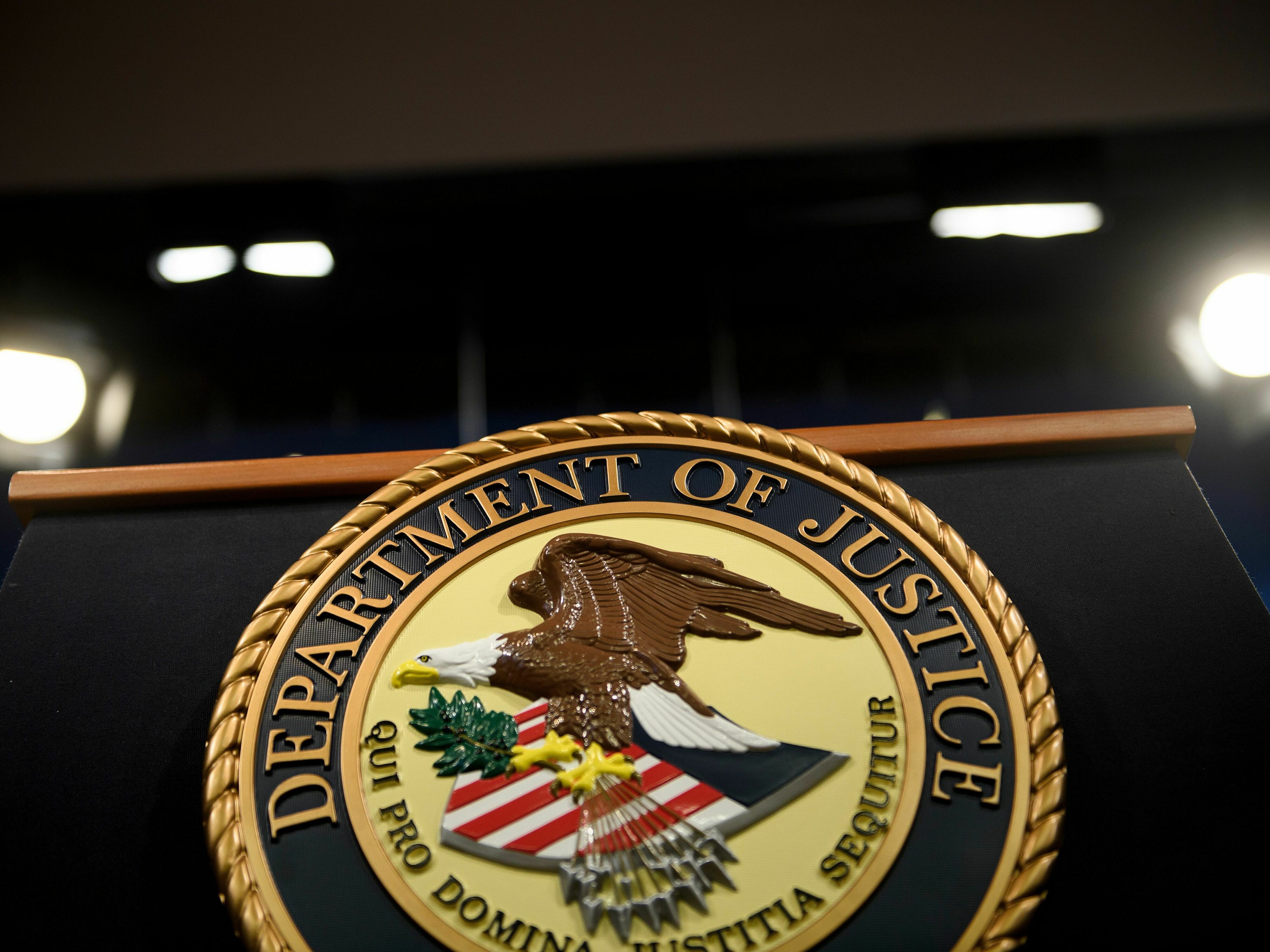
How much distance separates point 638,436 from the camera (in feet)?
5.67

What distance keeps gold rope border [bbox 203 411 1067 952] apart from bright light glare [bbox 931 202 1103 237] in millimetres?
1649

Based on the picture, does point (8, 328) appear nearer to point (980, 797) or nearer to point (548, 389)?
point (548, 389)

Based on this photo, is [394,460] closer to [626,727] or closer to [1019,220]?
[626,727]

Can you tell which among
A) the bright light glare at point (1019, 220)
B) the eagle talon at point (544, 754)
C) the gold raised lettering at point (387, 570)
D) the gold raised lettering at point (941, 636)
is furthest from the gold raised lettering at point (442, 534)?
the bright light glare at point (1019, 220)

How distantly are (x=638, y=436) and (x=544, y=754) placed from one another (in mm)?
613

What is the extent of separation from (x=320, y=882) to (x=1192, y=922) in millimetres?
1230

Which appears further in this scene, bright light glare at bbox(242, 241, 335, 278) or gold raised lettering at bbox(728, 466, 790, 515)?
bright light glare at bbox(242, 241, 335, 278)

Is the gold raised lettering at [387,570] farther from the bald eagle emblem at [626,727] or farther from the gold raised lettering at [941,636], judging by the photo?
the gold raised lettering at [941,636]

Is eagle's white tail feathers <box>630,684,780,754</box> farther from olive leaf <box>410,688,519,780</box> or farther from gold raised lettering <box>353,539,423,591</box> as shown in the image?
gold raised lettering <box>353,539,423,591</box>

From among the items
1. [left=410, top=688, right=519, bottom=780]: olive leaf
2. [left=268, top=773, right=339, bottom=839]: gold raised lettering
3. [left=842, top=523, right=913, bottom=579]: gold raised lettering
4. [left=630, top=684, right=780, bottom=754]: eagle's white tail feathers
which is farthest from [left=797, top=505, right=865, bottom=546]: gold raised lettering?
[left=268, top=773, right=339, bottom=839]: gold raised lettering

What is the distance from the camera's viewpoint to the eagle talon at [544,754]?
1.37 metres

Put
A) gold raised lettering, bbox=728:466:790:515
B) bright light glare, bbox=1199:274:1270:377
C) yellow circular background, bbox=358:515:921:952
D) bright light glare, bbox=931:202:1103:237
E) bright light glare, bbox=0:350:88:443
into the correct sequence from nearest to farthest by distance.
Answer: yellow circular background, bbox=358:515:921:952
gold raised lettering, bbox=728:466:790:515
bright light glare, bbox=1199:274:1270:377
bright light glare, bbox=0:350:88:443
bright light glare, bbox=931:202:1103:237

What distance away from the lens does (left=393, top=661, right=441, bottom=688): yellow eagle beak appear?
1438 mm

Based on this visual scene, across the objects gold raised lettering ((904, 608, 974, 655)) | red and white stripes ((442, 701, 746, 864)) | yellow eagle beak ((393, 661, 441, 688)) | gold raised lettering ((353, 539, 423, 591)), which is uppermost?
gold raised lettering ((353, 539, 423, 591))
